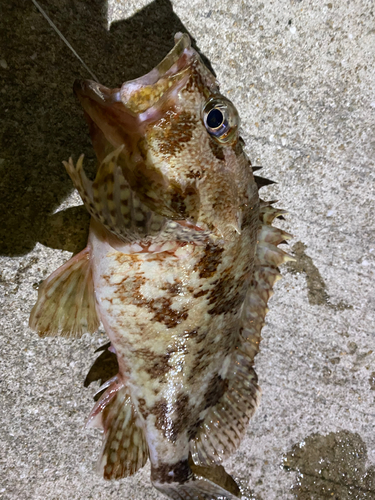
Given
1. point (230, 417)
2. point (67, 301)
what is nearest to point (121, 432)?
point (230, 417)

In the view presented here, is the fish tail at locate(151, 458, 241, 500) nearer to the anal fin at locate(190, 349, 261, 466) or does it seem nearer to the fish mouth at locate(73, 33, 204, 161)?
the anal fin at locate(190, 349, 261, 466)

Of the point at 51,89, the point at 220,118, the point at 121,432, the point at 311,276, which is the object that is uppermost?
the point at 51,89

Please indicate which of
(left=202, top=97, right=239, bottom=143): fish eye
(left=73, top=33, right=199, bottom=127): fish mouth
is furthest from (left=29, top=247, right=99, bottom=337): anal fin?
(left=202, top=97, right=239, bottom=143): fish eye

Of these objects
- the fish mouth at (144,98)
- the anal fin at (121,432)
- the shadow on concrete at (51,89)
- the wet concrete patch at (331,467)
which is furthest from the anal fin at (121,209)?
the wet concrete patch at (331,467)

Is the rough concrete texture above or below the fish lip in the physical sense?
below

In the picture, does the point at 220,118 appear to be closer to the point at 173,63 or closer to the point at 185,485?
the point at 173,63

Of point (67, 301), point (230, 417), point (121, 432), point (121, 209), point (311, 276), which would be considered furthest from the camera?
point (311, 276)

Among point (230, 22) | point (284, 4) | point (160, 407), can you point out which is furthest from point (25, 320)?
point (284, 4)
